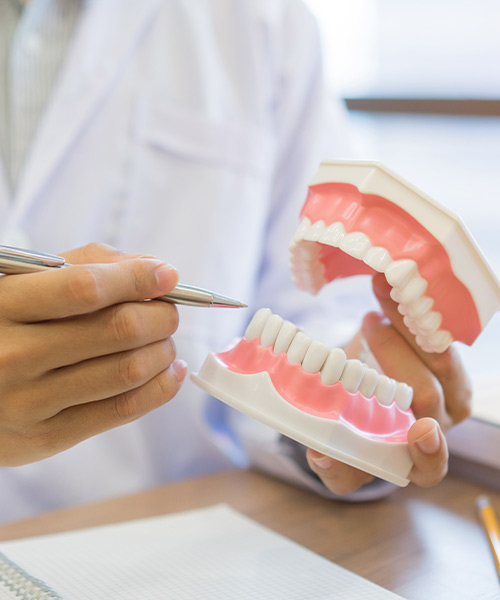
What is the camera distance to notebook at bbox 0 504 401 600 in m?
0.51

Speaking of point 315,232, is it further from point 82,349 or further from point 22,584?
point 22,584

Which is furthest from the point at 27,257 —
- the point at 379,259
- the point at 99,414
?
the point at 379,259

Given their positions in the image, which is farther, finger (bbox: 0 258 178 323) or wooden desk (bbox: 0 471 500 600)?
wooden desk (bbox: 0 471 500 600)

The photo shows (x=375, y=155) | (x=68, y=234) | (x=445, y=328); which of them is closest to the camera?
(x=445, y=328)

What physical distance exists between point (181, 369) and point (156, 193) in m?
0.45

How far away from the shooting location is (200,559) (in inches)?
22.9

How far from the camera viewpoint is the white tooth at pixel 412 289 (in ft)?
1.55

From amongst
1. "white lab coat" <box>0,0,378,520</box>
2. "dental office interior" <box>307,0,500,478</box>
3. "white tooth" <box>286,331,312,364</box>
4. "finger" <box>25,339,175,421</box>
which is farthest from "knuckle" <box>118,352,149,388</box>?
"dental office interior" <box>307,0,500,478</box>

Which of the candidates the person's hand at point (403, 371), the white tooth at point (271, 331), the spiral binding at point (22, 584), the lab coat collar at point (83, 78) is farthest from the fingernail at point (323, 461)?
the lab coat collar at point (83, 78)

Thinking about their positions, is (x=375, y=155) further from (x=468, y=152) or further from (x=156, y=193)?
(x=156, y=193)

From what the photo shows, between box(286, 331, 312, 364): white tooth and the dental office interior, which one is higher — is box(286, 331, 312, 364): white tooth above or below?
below

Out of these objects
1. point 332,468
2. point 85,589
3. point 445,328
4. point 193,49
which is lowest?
point 85,589

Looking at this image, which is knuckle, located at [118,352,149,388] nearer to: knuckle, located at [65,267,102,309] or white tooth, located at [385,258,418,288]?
knuckle, located at [65,267,102,309]

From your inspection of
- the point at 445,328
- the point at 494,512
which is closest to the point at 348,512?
the point at 494,512
